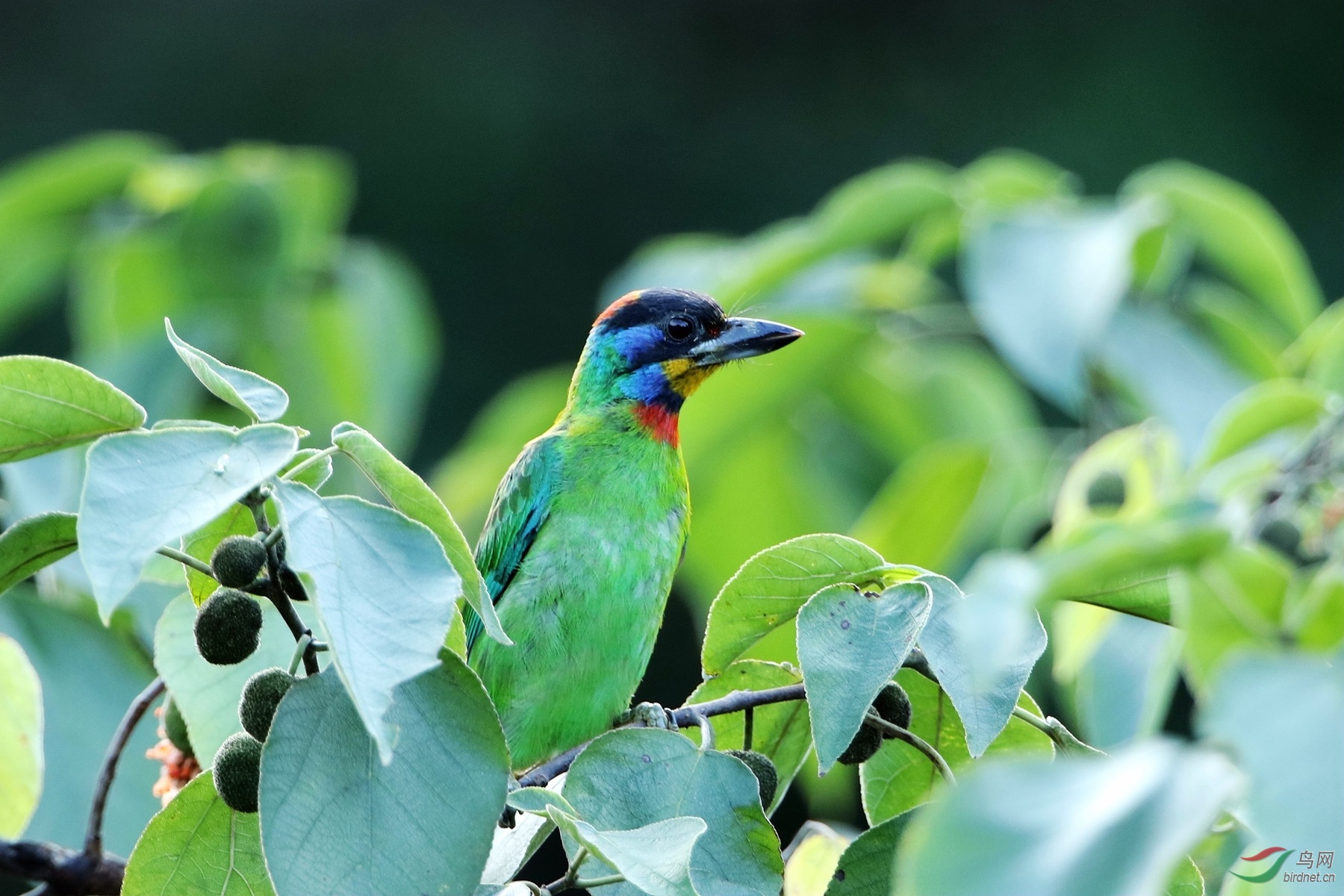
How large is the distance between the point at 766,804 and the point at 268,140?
9.26 meters

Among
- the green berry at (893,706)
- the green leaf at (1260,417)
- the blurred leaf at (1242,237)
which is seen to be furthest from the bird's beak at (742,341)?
the green berry at (893,706)

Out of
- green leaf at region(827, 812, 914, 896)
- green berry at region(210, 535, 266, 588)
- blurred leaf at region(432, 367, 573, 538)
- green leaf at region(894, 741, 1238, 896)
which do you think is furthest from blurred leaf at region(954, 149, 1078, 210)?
green leaf at region(894, 741, 1238, 896)

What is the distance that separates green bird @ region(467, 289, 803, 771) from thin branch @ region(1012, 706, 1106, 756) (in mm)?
1023

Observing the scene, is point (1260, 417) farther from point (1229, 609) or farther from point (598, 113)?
point (598, 113)

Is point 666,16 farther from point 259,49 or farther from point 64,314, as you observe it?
point 64,314

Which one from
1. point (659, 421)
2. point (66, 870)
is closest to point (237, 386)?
point (66, 870)

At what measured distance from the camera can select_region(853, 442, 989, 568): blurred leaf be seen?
2818 mm

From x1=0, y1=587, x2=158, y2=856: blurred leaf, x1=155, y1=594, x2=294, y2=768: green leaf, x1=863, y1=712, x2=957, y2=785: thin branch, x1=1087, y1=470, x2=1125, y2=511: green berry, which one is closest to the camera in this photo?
x1=863, y1=712, x2=957, y2=785: thin branch

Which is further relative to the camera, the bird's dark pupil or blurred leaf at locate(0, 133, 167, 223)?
blurred leaf at locate(0, 133, 167, 223)

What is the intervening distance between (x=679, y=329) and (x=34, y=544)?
180 centimetres

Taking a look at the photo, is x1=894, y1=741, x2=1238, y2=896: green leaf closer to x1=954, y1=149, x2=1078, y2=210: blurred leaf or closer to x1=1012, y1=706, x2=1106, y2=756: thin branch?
x1=1012, y1=706, x2=1106, y2=756: thin branch

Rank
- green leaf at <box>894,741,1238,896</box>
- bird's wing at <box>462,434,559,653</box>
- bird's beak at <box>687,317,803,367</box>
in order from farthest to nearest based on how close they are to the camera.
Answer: bird's beak at <box>687,317,803,367</box>
bird's wing at <box>462,434,559,653</box>
green leaf at <box>894,741,1238,896</box>

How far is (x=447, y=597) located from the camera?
1071 mm

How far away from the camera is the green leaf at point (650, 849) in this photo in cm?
108
